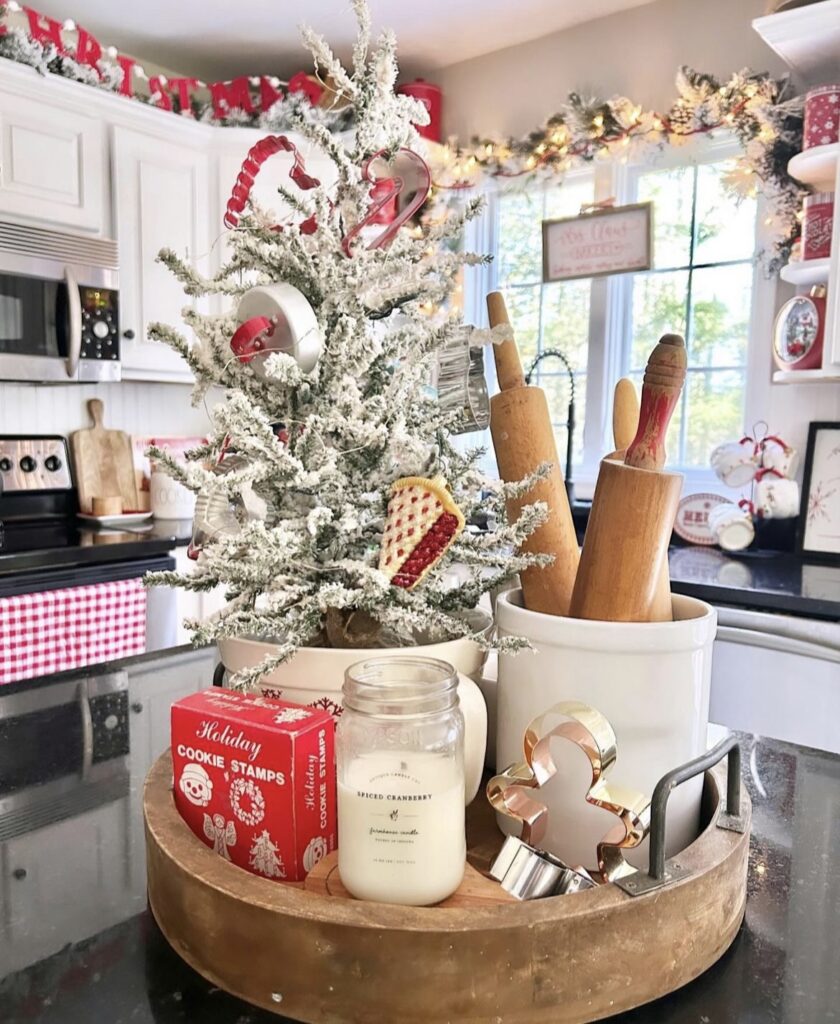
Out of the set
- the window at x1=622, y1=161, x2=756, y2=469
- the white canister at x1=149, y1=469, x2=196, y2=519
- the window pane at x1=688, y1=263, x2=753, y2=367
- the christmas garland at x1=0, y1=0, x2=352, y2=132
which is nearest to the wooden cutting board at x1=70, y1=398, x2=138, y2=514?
the white canister at x1=149, y1=469, x2=196, y2=519

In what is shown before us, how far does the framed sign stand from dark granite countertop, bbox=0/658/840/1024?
88.2 inches

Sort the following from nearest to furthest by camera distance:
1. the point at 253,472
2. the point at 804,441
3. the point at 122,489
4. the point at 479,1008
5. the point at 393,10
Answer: the point at 479,1008 < the point at 253,472 < the point at 804,441 < the point at 393,10 < the point at 122,489

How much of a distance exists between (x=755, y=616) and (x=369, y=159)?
1.43 metres

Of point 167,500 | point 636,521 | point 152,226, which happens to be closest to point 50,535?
point 167,500

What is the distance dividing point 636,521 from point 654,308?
2328 millimetres

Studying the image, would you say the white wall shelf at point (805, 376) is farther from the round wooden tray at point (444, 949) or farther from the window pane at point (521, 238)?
the round wooden tray at point (444, 949)

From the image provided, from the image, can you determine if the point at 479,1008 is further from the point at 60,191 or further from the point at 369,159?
the point at 60,191

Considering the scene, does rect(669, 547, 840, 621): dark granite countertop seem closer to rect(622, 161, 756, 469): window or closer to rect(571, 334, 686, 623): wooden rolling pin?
rect(622, 161, 756, 469): window

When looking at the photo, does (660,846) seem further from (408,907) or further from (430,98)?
(430,98)

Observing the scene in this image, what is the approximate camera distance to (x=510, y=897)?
1.63 feet

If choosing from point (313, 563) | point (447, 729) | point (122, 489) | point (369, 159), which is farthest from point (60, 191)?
point (447, 729)

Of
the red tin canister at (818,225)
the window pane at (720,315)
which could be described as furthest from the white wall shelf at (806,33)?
the window pane at (720,315)

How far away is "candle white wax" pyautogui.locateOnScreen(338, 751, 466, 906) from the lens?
1.57 feet

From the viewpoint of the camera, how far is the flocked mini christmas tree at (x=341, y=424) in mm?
602
